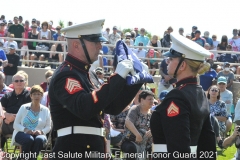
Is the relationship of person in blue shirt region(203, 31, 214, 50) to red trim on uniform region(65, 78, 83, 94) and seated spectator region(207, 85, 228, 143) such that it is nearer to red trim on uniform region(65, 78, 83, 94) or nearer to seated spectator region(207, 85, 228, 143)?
seated spectator region(207, 85, 228, 143)

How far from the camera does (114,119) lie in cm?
1174

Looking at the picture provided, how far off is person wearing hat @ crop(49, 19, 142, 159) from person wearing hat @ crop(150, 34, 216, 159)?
41 centimetres

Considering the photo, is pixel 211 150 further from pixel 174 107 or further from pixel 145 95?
pixel 145 95

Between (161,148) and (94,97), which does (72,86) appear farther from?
(161,148)

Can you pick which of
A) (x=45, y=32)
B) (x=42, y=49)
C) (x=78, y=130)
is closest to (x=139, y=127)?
(x=78, y=130)

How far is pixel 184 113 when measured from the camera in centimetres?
507

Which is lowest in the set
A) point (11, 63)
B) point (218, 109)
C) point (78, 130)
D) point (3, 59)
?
point (218, 109)

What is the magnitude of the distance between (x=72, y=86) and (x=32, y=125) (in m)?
6.13

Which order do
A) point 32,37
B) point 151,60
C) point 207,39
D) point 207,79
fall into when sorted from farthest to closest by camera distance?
point 32,37 < point 207,39 < point 151,60 < point 207,79

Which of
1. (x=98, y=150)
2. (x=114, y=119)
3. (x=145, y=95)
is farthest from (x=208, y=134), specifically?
(x=114, y=119)

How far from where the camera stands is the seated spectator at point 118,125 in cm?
1155

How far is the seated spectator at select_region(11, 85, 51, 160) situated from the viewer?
432 inches

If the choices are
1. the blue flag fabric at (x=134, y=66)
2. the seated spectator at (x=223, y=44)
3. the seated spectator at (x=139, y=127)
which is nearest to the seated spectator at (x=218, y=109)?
the seated spectator at (x=139, y=127)

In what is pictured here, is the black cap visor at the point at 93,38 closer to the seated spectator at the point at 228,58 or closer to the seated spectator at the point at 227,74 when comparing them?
the seated spectator at the point at 227,74
